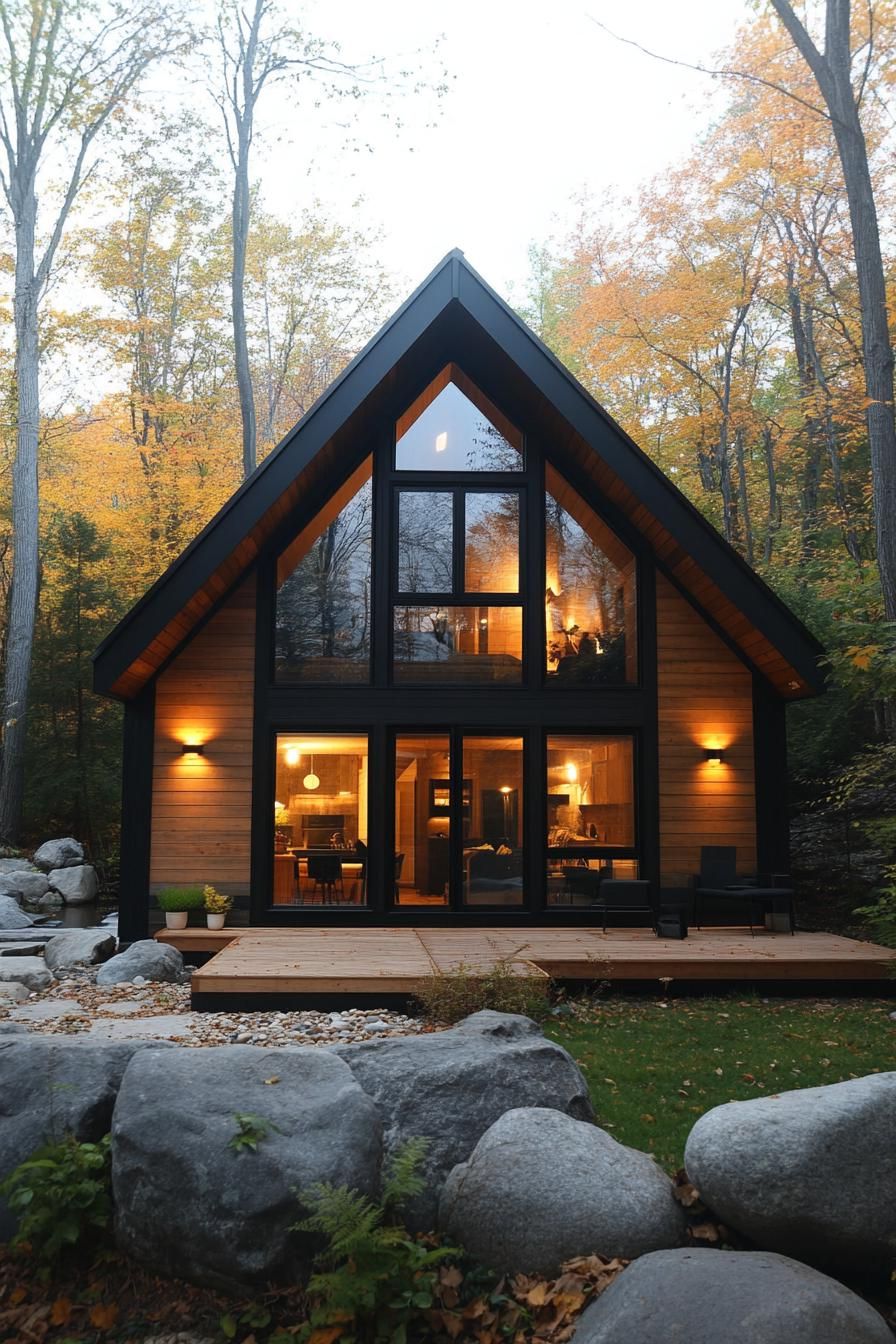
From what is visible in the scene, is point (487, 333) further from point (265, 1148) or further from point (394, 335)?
point (265, 1148)

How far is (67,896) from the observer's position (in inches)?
563

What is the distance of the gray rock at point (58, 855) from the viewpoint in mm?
15227

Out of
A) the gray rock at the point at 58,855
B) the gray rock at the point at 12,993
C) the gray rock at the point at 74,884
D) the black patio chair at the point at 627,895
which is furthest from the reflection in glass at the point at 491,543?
the gray rock at the point at 58,855

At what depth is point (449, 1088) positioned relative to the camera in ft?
13.4

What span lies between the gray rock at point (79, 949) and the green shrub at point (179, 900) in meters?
0.55

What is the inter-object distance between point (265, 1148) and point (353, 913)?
22.7 ft

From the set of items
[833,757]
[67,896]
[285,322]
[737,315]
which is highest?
[285,322]

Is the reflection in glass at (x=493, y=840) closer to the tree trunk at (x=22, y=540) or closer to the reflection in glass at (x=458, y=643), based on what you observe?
the reflection in glass at (x=458, y=643)

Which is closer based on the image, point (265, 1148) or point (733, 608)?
point (265, 1148)

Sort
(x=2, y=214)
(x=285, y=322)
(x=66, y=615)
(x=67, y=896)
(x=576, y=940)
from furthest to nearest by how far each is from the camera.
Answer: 1. (x=285, y=322)
2. (x=2, y=214)
3. (x=66, y=615)
4. (x=67, y=896)
5. (x=576, y=940)

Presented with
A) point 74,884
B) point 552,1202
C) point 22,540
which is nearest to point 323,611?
point 74,884

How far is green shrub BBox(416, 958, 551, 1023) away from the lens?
22.0 feet

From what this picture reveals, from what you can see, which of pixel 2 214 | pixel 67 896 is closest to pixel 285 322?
pixel 2 214

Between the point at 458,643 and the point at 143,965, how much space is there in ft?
13.7
